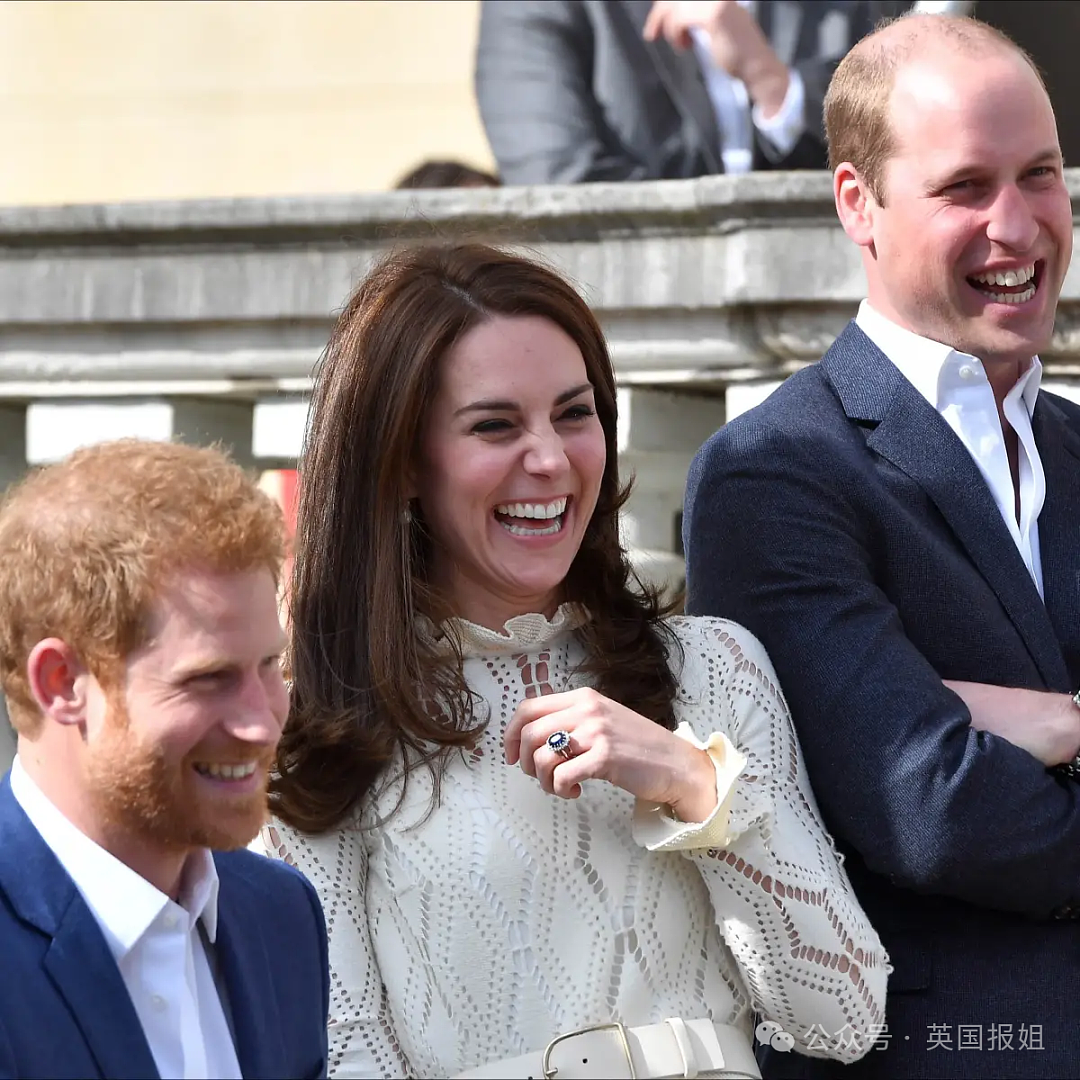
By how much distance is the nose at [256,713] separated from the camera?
5.97ft

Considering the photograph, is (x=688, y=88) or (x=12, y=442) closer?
(x=12, y=442)

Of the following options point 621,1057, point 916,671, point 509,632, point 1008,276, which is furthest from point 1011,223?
point 621,1057

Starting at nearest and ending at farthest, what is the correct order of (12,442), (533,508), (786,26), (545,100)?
1. (533,508)
2. (12,442)
3. (786,26)
4. (545,100)

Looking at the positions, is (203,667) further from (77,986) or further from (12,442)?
(12,442)

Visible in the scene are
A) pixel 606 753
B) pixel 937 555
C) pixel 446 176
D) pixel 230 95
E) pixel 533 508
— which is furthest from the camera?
pixel 230 95

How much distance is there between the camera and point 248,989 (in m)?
1.89

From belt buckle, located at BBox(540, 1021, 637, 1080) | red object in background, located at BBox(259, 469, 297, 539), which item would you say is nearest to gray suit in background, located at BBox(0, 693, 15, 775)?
belt buckle, located at BBox(540, 1021, 637, 1080)

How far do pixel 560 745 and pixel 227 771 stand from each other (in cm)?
55

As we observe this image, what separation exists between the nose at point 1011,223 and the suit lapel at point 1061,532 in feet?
1.04

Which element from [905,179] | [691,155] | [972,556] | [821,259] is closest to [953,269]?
[905,179]

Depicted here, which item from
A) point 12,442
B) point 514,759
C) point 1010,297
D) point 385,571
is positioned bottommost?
point 514,759

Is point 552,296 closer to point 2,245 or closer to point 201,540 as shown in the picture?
point 201,540

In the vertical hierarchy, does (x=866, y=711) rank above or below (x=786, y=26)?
below

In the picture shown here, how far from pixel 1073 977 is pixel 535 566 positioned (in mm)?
878
